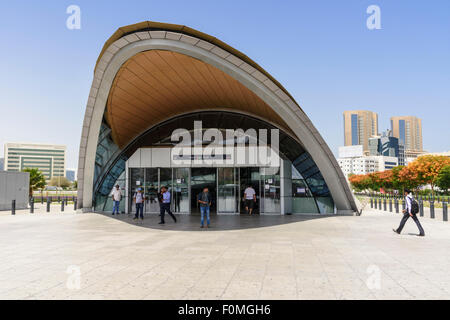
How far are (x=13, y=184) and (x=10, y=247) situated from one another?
18.1 metres

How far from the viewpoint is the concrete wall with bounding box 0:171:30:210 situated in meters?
23.5

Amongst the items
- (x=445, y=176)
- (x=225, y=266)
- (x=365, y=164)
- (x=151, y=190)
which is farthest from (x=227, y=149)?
(x=365, y=164)

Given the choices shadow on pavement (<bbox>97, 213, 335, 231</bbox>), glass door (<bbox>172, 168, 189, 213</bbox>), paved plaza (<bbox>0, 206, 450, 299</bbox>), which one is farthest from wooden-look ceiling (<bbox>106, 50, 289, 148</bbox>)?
paved plaza (<bbox>0, 206, 450, 299</bbox>)

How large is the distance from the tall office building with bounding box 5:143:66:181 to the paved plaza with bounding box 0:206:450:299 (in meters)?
164

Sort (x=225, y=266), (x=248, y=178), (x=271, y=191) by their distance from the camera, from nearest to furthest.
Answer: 1. (x=225, y=266)
2. (x=271, y=191)
3. (x=248, y=178)

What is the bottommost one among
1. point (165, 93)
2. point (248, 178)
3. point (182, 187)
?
point (182, 187)

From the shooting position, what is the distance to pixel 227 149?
1958 centimetres

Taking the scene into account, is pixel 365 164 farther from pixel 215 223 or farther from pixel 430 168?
pixel 215 223

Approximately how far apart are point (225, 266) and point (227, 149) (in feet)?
43.8

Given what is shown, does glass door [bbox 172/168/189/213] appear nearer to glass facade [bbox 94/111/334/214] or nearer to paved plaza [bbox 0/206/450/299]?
glass facade [bbox 94/111/334/214]

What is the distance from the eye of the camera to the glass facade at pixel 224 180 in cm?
1934

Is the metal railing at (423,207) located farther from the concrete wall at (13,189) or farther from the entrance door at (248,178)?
the concrete wall at (13,189)

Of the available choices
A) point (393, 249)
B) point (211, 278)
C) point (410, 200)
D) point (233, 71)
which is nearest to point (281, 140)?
point (233, 71)
